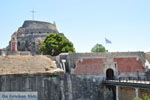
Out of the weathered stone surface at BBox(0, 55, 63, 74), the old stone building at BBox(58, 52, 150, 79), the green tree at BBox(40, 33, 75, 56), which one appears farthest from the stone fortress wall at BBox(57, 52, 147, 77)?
the green tree at BBox(40, 33, 75, 56)

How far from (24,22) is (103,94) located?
115 ft

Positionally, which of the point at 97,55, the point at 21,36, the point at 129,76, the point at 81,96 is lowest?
the point at 81,96

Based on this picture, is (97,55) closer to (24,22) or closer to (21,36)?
(21,36)

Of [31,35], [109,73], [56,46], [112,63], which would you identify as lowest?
[109,73]

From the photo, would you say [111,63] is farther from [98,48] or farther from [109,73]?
[98,48]

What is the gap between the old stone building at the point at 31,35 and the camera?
53.0 m

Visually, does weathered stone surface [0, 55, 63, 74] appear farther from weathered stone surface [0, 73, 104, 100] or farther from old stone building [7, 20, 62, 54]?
old stone building [7, 20, 62, 54]

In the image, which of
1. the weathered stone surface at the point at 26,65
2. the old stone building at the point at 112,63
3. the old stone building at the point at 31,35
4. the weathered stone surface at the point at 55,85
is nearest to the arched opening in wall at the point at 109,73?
the old stone building at the point at 112,63

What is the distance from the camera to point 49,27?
58375 mm

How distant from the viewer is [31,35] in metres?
55.6

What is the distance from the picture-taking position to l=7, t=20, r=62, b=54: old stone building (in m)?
53.0

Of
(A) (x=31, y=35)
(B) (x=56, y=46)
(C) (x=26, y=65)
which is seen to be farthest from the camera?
(A) (x=31, y=35)

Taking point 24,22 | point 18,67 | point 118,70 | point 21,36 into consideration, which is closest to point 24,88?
point 18,67

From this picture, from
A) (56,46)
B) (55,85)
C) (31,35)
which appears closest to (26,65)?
(55,85)
